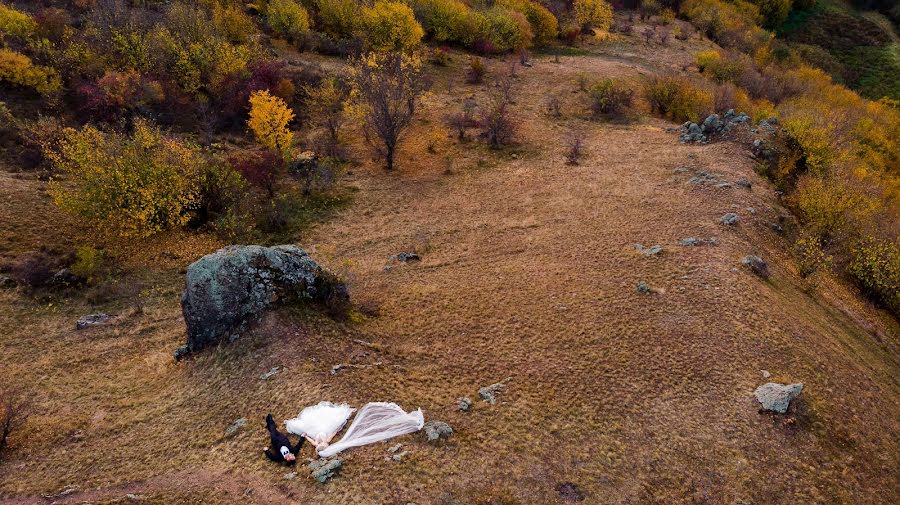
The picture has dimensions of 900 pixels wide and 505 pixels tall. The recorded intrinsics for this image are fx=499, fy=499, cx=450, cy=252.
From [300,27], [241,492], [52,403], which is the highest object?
[300,27]

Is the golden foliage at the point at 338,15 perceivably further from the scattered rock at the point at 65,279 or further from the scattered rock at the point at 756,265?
the scattered rock at the point at 756,265

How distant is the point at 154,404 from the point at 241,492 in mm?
7171

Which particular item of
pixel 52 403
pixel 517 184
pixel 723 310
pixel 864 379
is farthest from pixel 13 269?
pixel 864 379

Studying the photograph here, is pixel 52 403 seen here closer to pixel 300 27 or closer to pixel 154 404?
pixel 154 404

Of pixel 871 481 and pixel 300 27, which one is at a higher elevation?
pixel 300 27

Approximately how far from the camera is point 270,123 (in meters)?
39.5

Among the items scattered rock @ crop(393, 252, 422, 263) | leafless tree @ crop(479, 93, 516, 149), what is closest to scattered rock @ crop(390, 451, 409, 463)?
scattered rock @ crop(393, 252, 422, 263)

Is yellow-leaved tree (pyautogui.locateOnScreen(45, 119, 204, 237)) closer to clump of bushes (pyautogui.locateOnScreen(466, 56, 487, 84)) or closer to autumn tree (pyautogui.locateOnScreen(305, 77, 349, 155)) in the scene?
autumn tree (pyautogui.locateOnScreen(305, 77, 349, 155))

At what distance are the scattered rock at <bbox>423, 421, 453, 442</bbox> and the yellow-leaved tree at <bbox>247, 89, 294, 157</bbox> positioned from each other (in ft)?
95.1

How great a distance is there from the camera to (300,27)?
60.7 meters

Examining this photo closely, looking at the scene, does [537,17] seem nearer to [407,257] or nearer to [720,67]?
[720,67]

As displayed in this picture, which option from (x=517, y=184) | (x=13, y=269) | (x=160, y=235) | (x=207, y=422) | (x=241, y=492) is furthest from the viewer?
(x=517, y=184)

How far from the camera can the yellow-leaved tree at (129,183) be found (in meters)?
29.4

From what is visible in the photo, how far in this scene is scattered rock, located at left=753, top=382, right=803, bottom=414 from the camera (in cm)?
1819
